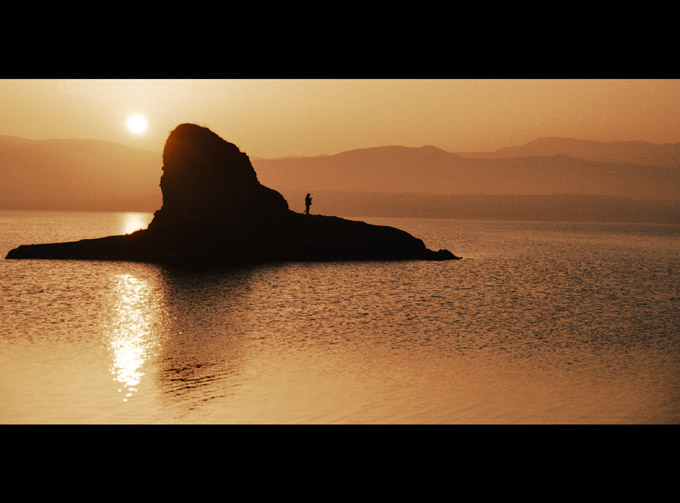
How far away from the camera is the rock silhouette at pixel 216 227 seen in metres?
74.4

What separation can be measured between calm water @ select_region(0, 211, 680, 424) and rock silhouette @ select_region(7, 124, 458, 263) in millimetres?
13455

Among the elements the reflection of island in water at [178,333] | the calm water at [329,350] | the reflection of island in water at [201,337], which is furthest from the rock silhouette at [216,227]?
the reflection of island in water at [201,337]

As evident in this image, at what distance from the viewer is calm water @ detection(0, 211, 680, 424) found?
61.7 ft

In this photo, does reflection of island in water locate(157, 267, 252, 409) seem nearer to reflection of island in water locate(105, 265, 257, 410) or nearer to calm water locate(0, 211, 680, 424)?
reflection of island in water locate(105, 265, 257, 410)

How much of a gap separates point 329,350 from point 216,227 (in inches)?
2013

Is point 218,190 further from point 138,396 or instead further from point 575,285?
point 138,396

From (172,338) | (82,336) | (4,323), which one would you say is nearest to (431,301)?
(172,338)

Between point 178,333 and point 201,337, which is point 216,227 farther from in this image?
point 201,337

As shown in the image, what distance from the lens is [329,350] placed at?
28922mm
